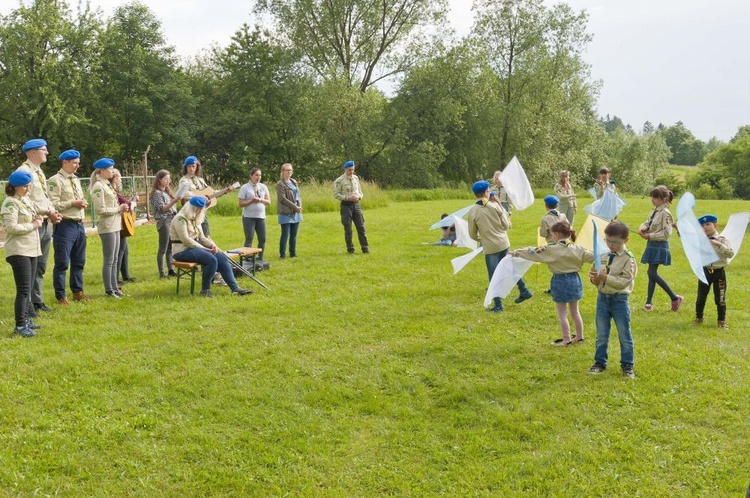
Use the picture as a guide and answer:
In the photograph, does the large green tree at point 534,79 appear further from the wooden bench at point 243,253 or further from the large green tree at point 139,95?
the wooden bench at point 243,253

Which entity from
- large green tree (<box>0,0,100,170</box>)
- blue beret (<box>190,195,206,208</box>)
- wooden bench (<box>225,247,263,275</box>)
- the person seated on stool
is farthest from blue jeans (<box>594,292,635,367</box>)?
large green tree (<box>0,0,100,170</box>)

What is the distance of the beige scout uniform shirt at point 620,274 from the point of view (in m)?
6.14

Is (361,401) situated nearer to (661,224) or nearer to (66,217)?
(661,224)

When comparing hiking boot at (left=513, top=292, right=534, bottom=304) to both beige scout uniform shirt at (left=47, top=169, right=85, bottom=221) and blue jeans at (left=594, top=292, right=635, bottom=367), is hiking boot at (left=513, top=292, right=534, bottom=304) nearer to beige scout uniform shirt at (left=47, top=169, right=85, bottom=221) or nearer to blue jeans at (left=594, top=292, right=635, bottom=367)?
blue jeans at (left=594, top=292, right=635, bottom=367)

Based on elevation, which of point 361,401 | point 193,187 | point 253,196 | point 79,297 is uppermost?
point 193,187

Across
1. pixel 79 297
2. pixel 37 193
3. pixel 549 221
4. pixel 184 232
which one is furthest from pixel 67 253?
pixel 549 221

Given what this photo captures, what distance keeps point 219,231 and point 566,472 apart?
15.0m

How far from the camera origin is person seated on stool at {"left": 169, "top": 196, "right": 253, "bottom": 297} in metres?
9.73

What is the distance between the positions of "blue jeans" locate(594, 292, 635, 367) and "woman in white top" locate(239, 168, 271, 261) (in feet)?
24.4

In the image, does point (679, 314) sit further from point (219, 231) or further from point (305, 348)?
point (219, 231)

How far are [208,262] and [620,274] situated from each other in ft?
20.5

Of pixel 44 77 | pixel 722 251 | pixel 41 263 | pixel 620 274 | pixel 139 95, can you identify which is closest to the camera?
pixel 620 274

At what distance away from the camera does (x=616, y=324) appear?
6.33 metres

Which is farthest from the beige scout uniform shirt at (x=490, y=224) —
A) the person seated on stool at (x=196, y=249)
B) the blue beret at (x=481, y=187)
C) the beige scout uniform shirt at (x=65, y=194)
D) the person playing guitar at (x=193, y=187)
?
the beige scout uniform shirt at (x=65, y=194)
